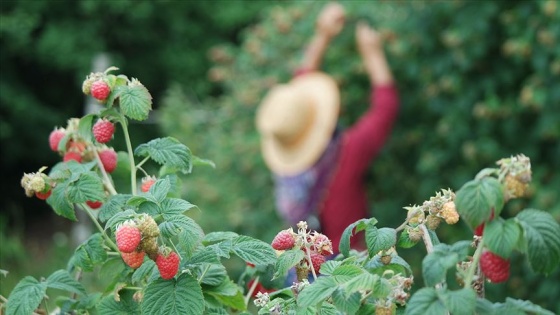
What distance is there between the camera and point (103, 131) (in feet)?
4.02

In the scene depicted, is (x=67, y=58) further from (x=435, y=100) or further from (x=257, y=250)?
(x=257, y=250)

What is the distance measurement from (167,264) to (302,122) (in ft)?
7.65

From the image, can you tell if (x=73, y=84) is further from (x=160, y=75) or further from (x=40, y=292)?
(x=40, y=292)

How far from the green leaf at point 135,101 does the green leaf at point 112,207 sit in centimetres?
11

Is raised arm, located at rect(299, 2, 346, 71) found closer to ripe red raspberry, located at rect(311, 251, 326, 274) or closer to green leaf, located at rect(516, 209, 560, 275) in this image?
ripe red raspberry, located at rect(311, 251, 326, 274)

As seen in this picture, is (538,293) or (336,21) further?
(336,21)

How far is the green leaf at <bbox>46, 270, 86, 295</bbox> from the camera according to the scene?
1.24 m

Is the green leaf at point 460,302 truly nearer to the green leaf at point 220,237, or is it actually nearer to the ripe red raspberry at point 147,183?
the green leaf at point 220,237

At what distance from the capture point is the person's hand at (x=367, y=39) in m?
3.37

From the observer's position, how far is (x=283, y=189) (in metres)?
3.41

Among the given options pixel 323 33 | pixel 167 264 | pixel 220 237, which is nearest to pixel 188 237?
pixel 167 264

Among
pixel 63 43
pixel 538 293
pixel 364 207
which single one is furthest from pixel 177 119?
pixel 538 293

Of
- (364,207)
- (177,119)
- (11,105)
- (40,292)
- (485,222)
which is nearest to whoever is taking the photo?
(485,222)

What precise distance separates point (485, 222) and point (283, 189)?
8.18 feet
